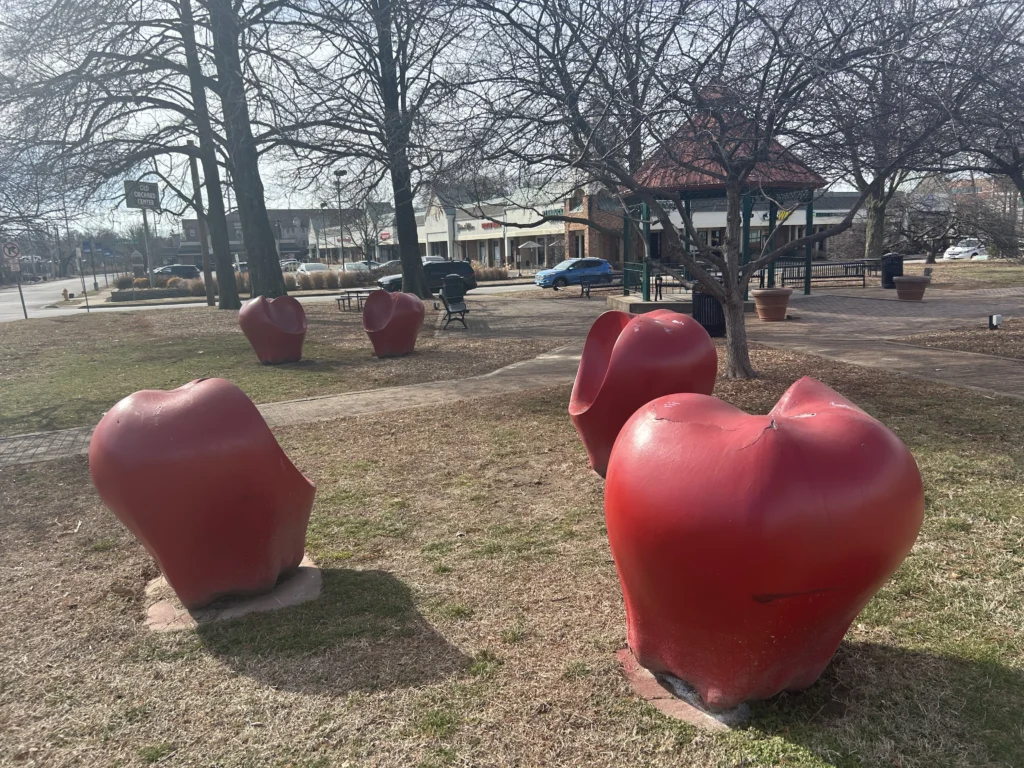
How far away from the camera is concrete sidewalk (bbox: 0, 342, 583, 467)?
7.41 metres

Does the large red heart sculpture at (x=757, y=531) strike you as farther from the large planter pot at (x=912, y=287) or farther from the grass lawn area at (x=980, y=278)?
the grass lawn area at (x=980, y=278)

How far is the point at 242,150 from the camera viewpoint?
19.0m

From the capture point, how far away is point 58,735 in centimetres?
286

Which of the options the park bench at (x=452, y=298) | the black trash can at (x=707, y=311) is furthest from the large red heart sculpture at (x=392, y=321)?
the black trash can at (x=707, y=311)

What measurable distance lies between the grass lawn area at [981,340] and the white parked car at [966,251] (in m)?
35.6

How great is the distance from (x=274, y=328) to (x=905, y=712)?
11369 mm

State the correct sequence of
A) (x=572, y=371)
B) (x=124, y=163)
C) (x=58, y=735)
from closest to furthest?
(x=58, y=735) → (x=572, y=371) → (x=124, y=163)

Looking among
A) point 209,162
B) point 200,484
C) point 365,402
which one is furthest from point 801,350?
point 209,162

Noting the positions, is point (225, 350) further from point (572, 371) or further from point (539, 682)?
point (539, 682)

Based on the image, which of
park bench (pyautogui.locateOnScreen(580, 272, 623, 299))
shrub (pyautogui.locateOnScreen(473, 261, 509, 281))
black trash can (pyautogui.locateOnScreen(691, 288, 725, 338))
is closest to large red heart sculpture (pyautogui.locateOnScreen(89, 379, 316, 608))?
black trash can (pyautogui.locateOnScreen(691, 288, 725, 338))

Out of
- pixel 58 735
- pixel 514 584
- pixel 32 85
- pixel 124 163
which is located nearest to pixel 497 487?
pixel 514 584

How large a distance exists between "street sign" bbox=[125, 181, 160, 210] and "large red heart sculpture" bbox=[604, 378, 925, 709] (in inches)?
976

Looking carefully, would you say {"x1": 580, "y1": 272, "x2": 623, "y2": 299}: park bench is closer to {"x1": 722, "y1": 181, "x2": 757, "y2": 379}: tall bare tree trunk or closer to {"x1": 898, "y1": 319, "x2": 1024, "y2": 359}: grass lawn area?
{"x1": 898, "y1": 319, "x2": 1024, "y2": 359}: grass lawn area

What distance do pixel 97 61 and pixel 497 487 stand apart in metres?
16.7
